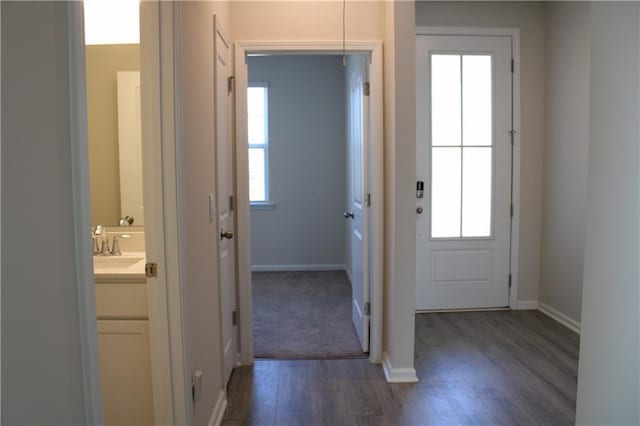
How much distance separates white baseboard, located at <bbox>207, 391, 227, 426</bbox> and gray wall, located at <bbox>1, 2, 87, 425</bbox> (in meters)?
1.45

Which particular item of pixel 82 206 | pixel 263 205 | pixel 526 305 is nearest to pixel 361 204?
pixel 526 305

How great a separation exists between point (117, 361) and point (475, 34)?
3606mm

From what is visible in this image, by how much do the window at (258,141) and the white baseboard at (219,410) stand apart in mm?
3522

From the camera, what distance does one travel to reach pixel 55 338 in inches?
36.9

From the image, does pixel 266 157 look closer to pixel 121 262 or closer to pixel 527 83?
pixel 527 83

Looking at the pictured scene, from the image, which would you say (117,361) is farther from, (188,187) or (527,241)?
(527,241)

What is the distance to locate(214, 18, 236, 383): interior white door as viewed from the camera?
2.67 m

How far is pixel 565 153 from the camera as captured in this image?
3.84 m

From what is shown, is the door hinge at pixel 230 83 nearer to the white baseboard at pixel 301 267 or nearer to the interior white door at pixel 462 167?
the interior white door at pixel 462 167

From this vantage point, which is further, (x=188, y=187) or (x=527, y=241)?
(x=527, y=241)

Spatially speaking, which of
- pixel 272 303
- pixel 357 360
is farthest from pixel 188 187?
pixel 272 303

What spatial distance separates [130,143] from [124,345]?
113 centimetres

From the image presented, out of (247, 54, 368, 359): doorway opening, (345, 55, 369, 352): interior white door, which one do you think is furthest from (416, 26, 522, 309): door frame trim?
(247, 54, 368, 359): doorway opening

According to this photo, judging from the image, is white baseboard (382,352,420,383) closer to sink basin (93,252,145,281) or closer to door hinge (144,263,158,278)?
sink basin (93,252,145,281)
